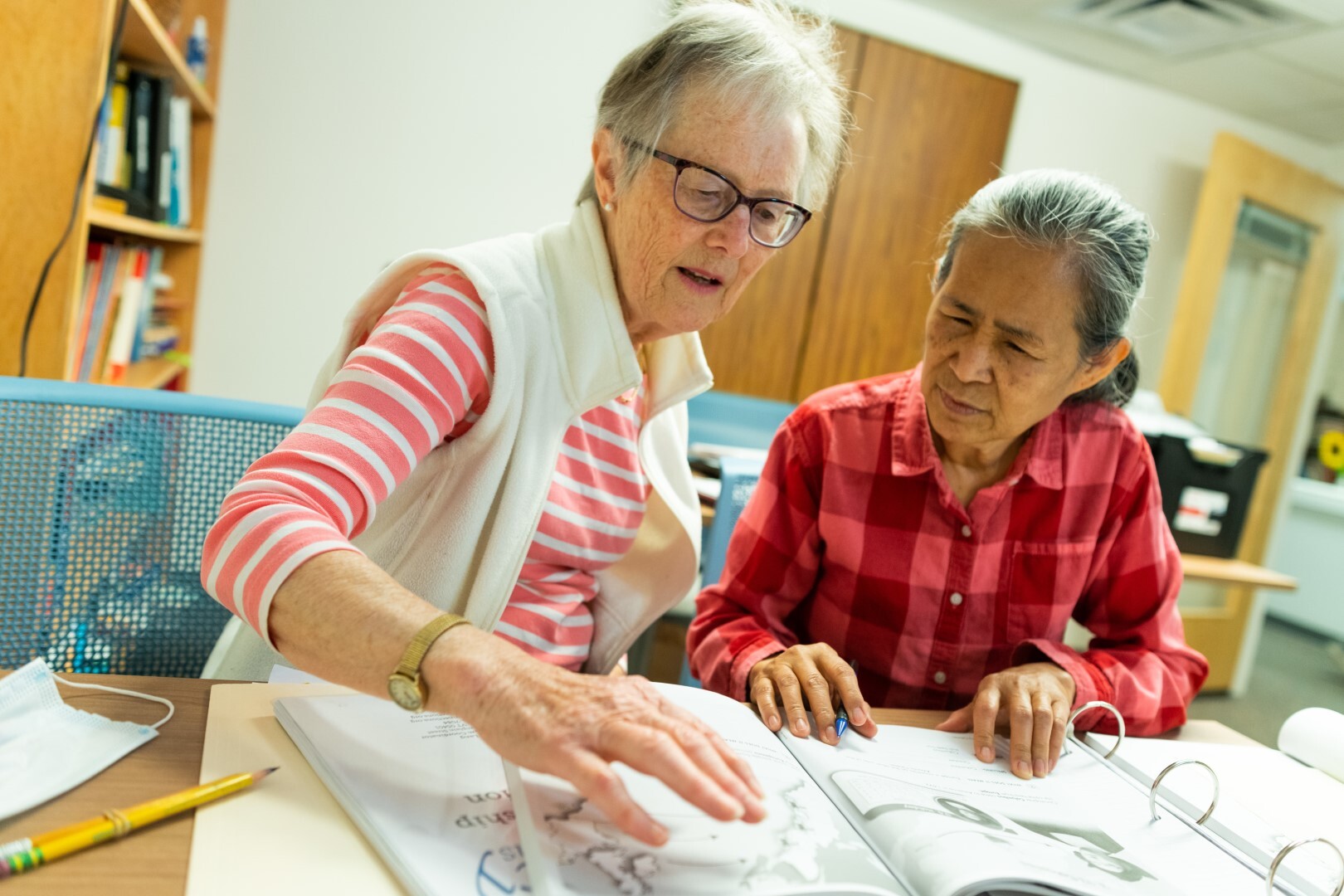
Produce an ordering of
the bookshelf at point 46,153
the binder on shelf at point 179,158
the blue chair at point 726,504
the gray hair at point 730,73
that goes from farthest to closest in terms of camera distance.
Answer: the binder on shelf at point 179,158
the blue chair at point 726,504
the bookshelf at point 46,153
the gray hair at point 730,73

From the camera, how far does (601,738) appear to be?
1.80 ft

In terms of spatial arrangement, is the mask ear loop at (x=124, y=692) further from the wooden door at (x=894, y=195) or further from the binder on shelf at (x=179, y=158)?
the wooden door at (x=894, y=195)

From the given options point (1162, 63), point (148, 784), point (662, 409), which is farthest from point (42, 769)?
point (1162, 63)

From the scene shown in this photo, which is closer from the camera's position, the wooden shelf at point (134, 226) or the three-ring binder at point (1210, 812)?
the three-ring binder at point (1210, 812)

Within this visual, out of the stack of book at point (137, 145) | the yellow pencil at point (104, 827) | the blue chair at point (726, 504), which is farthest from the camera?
the stack of book at point (137, 145)

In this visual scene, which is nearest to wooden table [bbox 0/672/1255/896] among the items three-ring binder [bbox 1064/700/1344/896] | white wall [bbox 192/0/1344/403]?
three-ring binder [bbox 1064/700/1344/896]

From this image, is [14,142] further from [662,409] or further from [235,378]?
[235,378]

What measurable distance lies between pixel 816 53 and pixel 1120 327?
1.59 feet

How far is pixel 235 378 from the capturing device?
3359mm

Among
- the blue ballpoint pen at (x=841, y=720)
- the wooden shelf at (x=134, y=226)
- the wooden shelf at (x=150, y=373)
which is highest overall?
the wooden shelf at (x=134, y=226)

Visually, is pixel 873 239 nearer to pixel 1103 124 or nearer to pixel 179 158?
pixel 1103 124

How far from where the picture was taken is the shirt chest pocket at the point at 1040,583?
1.13 metres

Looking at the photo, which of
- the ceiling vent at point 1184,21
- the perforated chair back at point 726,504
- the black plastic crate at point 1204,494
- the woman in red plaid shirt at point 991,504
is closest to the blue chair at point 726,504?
the perforated chair back at point 726,504

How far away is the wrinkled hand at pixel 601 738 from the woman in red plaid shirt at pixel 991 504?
43 centimetres
